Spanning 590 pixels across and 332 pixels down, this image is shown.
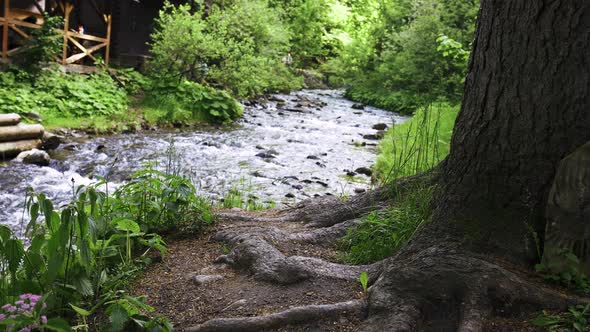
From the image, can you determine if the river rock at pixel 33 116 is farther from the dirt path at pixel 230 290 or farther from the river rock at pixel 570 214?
the river rock at pixel 570 214

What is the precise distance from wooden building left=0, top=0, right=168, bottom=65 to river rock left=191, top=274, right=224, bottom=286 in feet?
45.6

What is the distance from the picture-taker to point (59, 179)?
10.1 meters

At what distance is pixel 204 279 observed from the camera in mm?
3773

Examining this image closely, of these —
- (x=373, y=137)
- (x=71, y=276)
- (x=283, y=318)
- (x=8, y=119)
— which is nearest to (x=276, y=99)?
(x=373, y=137)

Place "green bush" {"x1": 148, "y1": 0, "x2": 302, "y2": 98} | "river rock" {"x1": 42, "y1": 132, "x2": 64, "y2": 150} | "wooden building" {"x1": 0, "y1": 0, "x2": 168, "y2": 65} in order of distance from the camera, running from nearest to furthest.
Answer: "river rock" {"x1": 42, "y1": 132, "x2": 64, "y2": 150} → "wooden building" {"x1": 0, "y1": 0, "x2": 168, "y2": 65} → "green bush" {"x1": 148, "y1": 0, "x2": 302, "y2": 98}

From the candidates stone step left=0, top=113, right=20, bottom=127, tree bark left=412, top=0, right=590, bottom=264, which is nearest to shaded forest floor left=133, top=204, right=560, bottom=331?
tree bark left=412, top=0, right=590, bottom=264

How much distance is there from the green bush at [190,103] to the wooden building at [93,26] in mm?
1780

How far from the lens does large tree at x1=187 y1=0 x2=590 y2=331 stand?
282cm

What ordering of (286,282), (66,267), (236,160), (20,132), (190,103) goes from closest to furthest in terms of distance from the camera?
(66,267)
(286,282)
(20,132)
(236,160)
(190,103)

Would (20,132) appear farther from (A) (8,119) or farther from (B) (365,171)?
(B) (365,171)

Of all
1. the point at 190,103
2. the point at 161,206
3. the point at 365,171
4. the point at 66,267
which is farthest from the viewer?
the point at 190,103

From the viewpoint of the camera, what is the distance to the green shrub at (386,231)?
12.6 ft

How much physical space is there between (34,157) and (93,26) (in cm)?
1420

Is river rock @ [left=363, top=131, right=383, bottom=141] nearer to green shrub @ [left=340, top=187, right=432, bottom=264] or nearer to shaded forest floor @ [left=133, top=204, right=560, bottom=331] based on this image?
shaded forest floor @ [left=133, top=204, right=560, bottom=331]
